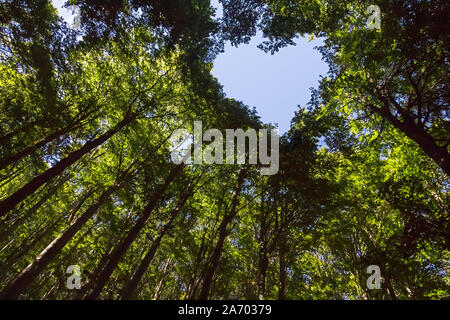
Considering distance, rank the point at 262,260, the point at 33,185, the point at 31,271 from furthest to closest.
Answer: the point at 262,260, the point at 31,271, the point at 33,185

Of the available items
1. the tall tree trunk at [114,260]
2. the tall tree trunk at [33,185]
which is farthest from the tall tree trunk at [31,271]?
the tall tree trunk at [33,185]

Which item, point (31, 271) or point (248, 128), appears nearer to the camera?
point (31, 271)

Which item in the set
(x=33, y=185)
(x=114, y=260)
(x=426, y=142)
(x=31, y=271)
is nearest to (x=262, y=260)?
(x=114, y=260)

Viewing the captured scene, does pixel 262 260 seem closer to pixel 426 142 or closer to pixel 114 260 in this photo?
pixel 114 260

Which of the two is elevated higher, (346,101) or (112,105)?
(346,101)

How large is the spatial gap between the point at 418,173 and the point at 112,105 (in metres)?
17.7

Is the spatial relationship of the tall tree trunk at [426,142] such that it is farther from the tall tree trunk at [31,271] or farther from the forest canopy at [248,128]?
the tall tree trunk at [31,271]

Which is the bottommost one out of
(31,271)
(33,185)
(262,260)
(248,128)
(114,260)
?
(31,271)

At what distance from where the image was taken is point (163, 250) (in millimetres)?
18125

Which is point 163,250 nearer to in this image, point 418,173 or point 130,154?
point 130,154

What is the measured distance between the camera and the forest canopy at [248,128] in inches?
295

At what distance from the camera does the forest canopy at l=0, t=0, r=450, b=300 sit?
24.5 feet

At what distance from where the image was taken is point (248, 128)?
11.9 m
